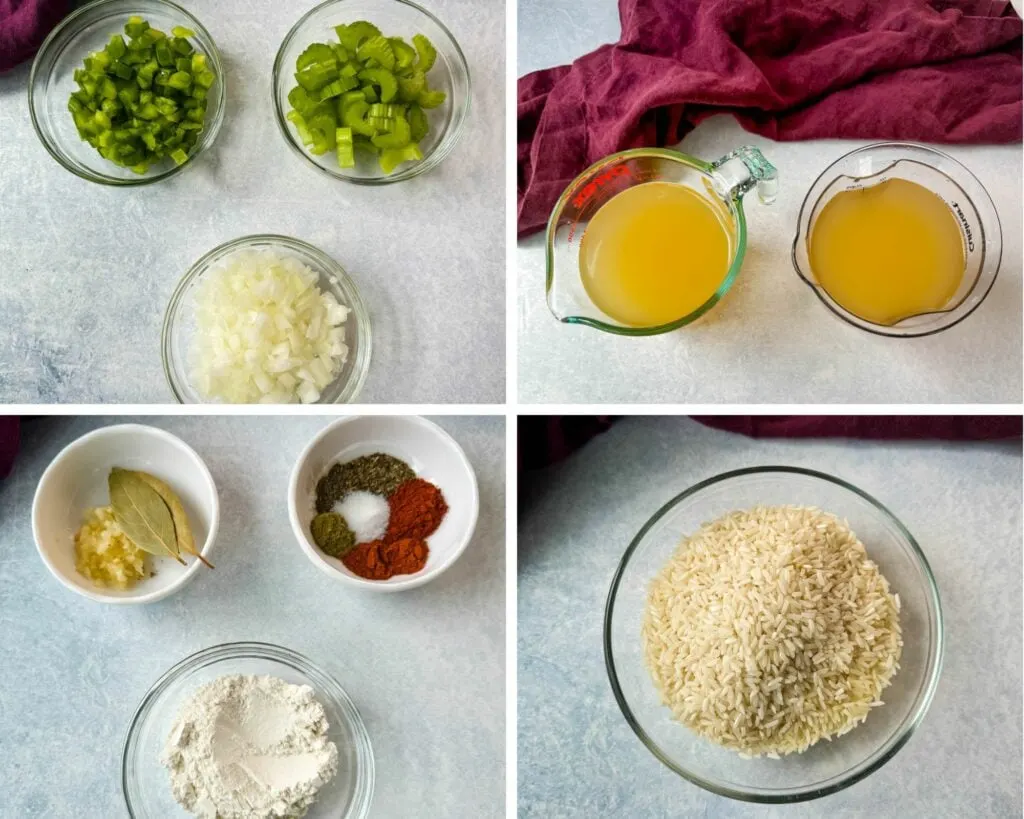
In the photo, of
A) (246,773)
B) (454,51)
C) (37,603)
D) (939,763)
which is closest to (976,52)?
(454,51)

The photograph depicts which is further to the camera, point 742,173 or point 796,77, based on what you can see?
point 796,77

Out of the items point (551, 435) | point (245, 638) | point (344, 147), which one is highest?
point (344, 147)

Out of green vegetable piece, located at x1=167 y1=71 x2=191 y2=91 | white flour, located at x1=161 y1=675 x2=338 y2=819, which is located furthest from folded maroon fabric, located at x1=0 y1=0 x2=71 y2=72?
white flour, located at x1=161 y1=675 x2=338 y2=819

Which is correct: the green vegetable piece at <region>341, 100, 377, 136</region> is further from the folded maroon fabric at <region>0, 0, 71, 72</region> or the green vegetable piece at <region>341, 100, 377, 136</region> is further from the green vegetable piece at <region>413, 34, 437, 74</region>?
the folded maroon fabric at <region>0, 0, 71, 72</region>

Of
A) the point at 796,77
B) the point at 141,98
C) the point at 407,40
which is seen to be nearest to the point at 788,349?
the point at 796,77

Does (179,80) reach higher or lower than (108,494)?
higher

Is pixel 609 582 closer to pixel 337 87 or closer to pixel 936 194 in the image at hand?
pixel 936 194
